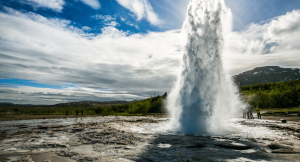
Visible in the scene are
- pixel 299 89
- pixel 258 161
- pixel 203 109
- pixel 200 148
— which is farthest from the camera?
pixel 299 89

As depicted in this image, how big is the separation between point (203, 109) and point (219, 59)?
5.58m

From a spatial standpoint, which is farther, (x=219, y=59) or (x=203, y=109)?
(x=219, y=59)

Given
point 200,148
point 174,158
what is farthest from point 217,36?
point 174,158

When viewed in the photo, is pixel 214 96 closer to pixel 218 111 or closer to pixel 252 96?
pixel 218 111

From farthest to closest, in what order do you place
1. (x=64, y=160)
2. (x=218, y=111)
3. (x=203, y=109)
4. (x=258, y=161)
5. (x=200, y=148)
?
(x=218, y=111), (x=203, y=109), (x=200, y=148), (x=64, y=160), (x=258, y=161)

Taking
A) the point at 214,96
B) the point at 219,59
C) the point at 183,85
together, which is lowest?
the point at 214,96

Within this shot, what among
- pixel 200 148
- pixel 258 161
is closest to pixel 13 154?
pixel 200 148

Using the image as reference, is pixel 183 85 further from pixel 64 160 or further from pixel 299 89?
pixel 299 89

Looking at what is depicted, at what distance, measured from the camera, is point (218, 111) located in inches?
583

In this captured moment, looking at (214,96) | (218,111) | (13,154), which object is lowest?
(13,154)

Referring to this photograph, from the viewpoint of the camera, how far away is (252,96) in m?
54.0

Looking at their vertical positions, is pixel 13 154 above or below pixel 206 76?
below

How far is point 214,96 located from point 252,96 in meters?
50.3

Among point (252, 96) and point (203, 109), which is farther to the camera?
point (252, 96)
